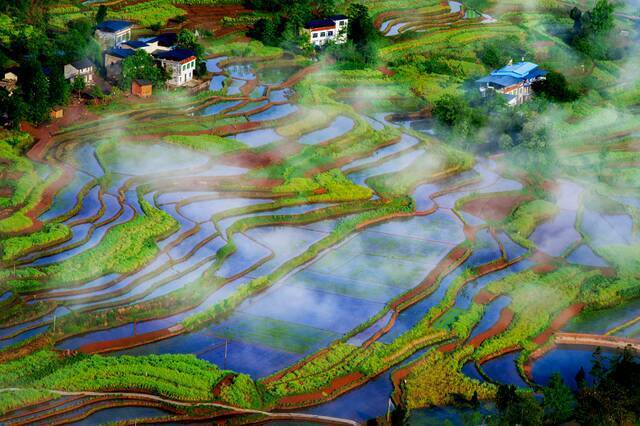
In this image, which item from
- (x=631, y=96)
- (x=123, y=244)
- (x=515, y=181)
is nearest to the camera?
(x=123, y=244)

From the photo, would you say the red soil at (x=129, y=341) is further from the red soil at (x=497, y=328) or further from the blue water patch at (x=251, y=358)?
the red soil at (x=497, y=328)

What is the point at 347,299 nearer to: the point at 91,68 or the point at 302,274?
the point at 302,274

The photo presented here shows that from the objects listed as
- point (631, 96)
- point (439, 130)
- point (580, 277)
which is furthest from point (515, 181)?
point (631, 96)

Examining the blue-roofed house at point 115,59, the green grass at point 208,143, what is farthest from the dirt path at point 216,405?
the blue-roofed house at point 115,59

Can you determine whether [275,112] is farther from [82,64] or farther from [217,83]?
[82,64]

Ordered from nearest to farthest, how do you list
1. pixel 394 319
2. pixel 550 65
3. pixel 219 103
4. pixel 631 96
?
pixel 394 319, pixel 219 103, pixel 631 96, pixel 550 65

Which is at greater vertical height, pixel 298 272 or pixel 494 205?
pixel 298 272

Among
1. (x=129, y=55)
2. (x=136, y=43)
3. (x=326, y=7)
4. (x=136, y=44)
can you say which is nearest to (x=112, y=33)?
(x=136, y=43)
